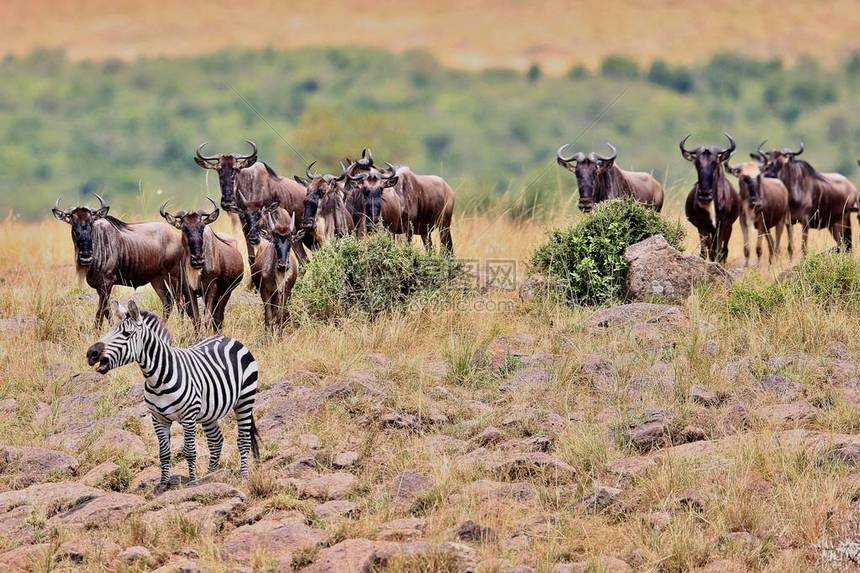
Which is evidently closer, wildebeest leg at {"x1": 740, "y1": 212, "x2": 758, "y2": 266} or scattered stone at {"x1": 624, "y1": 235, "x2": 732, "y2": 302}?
scattered stone at {"x1": 624, "y1": 235, "x2": 732, "y2": 302}

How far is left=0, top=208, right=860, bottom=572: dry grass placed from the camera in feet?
27.6

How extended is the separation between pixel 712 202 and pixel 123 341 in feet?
34.7

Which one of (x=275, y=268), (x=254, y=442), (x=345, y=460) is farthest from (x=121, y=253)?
(x=345, y=460)

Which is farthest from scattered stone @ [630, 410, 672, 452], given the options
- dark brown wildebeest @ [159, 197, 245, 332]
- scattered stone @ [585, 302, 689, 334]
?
dark brown wildebeest @ [159, 197, 245, 332]

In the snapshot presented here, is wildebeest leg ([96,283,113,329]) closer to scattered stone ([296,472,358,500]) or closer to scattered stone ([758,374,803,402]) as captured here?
scattered stone ([296,472,358,500])


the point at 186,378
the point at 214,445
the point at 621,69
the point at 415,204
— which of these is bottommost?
the point at 621,69

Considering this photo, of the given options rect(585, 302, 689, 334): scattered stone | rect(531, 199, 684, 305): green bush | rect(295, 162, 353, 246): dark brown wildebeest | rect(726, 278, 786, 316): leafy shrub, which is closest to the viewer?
rect(585, 302, 689, 334): scattered stone

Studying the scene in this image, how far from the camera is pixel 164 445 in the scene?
9117 millimetres

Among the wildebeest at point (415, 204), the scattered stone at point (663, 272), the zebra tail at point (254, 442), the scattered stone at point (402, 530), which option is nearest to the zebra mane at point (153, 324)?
the zebra tail at point (254, 442)

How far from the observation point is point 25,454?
1015 cm

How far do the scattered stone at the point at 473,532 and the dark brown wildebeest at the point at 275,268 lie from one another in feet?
16.7

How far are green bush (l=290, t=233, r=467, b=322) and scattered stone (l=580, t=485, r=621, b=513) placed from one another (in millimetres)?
4739

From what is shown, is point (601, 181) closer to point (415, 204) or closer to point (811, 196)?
point (415, 204)

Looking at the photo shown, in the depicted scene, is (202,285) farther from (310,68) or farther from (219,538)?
(310,68)
